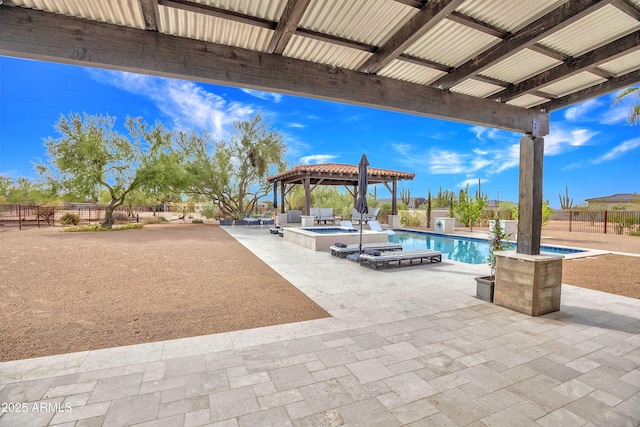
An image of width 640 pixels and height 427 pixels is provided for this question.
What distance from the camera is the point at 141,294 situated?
15.1 ft

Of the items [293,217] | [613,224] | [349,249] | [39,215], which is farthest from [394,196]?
[39,215]

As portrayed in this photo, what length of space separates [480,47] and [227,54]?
8.20 feet

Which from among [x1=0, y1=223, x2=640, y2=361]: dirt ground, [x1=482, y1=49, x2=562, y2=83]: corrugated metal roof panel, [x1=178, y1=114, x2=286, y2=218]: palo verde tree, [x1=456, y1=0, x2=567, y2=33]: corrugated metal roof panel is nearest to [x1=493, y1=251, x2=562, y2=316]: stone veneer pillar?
[x1=0, y1=223, x2=640, y2=361]: dirt ground

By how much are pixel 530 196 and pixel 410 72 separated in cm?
230

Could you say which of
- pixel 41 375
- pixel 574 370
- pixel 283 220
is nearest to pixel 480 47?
pixel 574 370

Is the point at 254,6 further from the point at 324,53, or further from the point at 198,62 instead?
the point at 324,53

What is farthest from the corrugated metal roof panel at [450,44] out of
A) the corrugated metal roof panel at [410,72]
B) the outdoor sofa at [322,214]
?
the outdoor sofa at [322,214]

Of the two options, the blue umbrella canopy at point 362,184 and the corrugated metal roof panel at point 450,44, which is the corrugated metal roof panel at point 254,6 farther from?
the blue umbrella canopy at point 362,184

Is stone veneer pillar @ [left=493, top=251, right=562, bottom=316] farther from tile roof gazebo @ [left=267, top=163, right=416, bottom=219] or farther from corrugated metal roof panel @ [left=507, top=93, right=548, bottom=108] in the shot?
tile roof gazebo @ [left=267, top=163, right=416, bottom=219]

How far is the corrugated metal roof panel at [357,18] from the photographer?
2385 millimetres

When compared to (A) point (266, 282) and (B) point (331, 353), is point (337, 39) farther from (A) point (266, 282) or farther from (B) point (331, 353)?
(A) point (266, 282)

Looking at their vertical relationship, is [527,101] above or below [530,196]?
above

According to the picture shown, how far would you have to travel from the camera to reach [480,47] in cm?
300

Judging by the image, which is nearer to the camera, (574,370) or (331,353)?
(574,370)
